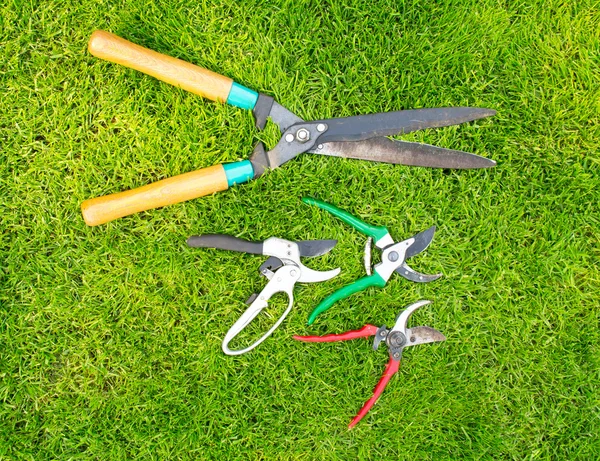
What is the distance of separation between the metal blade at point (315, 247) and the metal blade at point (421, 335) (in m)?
0.68

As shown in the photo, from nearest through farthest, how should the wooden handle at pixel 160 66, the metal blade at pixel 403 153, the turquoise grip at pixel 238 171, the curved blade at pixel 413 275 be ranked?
the wooden handle at pixel 160 66 → the turquoise grip at pixel 238 171 → the metal blade at pixel 403 153 → the curved blade at pixel 413 275

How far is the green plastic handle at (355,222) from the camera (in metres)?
2.96

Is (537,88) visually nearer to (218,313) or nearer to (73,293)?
(218,313)

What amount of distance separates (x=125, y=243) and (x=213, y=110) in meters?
0.92

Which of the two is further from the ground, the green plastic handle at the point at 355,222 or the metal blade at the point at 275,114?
the metal blade at the point at 275,114

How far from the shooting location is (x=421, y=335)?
3006 millimetres

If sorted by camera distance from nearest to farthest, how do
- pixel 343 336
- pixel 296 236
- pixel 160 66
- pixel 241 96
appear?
pixel 160 66, pixel 241 96, pixel 343 336, pixel 296 236

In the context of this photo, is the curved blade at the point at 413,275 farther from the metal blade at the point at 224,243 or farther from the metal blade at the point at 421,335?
the metal blade at the point at 224,243

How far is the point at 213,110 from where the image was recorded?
296cm

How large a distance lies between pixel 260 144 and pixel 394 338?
52.9 inches

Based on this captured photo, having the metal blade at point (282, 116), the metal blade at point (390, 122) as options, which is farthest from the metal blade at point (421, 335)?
the metal blade at point (282, 116)

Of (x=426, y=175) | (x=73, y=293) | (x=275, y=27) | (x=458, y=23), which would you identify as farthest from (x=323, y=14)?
(x=73, y=293)

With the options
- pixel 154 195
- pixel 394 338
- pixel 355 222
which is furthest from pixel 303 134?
pixel 394 338

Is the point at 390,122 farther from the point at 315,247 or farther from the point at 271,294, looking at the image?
the point at 271,294
